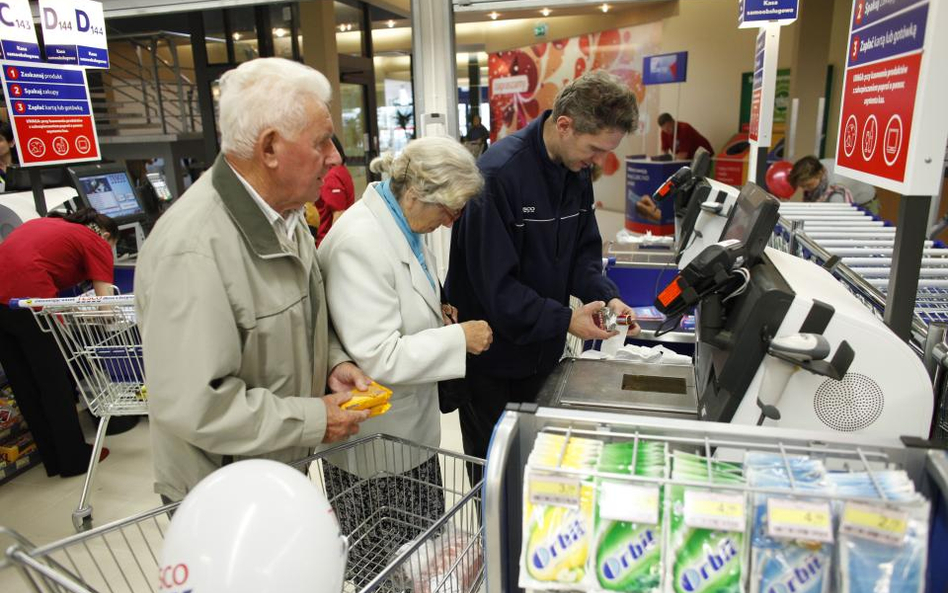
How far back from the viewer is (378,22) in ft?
45.2

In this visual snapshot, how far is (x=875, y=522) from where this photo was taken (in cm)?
82

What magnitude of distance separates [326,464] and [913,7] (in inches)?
71.6

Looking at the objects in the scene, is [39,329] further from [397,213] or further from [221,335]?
[221,335]

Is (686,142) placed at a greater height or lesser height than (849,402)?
greater

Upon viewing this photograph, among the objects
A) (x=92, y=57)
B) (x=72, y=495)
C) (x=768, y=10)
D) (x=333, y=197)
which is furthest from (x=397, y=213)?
(x=92, y=57)

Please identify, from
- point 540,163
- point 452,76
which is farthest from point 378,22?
point 540,163

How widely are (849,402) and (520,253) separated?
1.22 metres

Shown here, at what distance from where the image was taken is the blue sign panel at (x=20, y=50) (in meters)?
4.06

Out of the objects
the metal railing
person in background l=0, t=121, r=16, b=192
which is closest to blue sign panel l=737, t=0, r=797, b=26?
person in background l=0, t=121, r=16, b=192

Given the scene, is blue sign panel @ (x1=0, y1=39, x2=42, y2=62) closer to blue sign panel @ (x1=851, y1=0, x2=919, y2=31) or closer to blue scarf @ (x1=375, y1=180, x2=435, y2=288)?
blue scarf @ (x1=375, y1=180, x2=435, y2=288)

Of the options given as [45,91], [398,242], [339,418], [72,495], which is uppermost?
[45,91]

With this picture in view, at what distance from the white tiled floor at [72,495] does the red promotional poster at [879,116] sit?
113 inches

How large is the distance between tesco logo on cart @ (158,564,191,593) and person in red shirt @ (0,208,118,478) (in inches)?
117

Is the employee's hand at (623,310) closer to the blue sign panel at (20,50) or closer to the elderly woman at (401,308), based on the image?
the elderly woman at (401,308)
